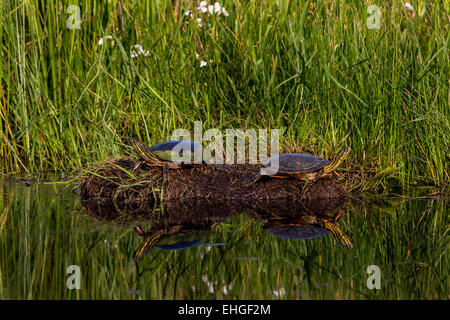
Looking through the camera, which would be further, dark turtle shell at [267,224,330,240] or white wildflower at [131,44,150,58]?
white wildflower at [131,44,150,58]

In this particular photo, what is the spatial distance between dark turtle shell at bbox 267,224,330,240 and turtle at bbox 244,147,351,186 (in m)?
0.81

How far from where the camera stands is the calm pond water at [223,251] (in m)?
2.78

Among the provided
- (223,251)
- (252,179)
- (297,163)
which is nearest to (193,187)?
(252,179)

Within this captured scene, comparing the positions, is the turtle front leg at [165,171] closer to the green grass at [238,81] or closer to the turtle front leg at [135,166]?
the turtle front leg at [135,166]

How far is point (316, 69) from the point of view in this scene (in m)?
5.40

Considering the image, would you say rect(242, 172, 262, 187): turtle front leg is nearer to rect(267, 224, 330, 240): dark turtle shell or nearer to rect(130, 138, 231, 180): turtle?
rect(130, 138, 231, 180): turtle

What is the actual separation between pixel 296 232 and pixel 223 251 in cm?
59

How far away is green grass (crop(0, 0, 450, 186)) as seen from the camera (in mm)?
5078

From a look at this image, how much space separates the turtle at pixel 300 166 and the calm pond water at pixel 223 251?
32 centimetres

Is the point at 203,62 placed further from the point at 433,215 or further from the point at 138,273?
the point at 138,273

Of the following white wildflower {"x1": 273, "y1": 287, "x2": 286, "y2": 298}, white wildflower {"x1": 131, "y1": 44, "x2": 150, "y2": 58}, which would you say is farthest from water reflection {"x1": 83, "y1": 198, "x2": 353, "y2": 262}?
white wildflower {"x1": 131, "y1": 44, "x2": 150, "y2": 58}

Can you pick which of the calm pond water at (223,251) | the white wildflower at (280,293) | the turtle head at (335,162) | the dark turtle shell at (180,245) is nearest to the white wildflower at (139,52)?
the calm pond water at (223,251)

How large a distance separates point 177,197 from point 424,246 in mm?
1972

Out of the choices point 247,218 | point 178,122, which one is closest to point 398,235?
point 247,218
